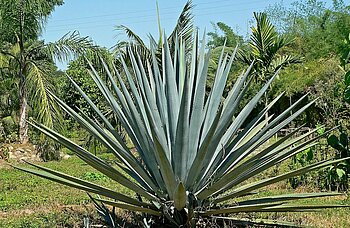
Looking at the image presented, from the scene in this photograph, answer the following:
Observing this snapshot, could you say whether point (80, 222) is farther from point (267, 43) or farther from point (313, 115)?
point (313, 115)

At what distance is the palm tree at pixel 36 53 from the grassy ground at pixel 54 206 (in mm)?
2956

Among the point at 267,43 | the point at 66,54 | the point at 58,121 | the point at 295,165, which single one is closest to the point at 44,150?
the point at 58,121

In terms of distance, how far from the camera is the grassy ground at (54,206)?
549 cm

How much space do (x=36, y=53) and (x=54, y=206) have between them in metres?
10.3

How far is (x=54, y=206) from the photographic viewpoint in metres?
7.32

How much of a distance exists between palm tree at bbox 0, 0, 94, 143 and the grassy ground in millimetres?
2956

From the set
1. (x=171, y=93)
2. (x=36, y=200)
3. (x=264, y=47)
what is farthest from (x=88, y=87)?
(x=171, y=93)

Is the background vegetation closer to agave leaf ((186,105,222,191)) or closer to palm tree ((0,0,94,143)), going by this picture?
palm tree ((0,0,94,143))

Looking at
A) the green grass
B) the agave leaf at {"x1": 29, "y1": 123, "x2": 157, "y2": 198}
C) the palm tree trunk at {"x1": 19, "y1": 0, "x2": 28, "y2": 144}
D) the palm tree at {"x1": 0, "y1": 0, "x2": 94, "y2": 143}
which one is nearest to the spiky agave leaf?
the agave leaf at {"x1": 29, "y1": 123, "x2": 157, "y2": 198}

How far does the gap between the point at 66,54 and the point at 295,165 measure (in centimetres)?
889

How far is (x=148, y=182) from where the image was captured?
4.06 metres

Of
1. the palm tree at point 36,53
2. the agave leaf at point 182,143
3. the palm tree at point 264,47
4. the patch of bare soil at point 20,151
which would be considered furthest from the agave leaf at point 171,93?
the patch of bare soil at point 20,151

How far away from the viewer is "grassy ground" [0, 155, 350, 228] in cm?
549

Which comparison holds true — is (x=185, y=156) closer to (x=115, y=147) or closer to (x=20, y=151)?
(x=115, y=147)
